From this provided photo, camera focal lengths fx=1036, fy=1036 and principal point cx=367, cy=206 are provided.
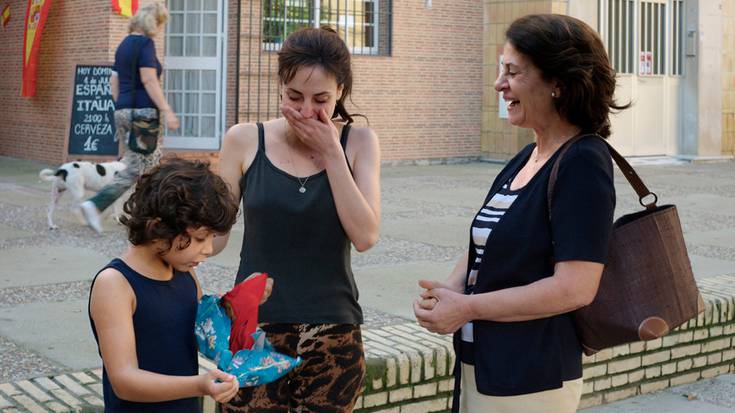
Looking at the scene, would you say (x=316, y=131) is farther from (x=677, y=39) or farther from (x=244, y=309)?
(x=677, y=39)

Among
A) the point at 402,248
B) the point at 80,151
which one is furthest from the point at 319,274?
the point at 80,151

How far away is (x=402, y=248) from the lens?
30.3 feet

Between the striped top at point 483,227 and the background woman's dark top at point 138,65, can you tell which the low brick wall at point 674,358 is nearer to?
the striped top at point 483,227

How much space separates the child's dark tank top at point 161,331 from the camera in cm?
248

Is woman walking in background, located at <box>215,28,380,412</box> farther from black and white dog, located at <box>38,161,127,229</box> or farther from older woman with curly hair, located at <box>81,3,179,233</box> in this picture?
black and white dog, located at <box>38,161,127,229</box>

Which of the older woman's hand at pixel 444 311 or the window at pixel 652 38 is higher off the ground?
the window at pixel 652 38

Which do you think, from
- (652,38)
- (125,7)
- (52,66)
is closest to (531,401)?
(125,7)

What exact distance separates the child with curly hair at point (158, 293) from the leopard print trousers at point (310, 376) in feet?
1.20

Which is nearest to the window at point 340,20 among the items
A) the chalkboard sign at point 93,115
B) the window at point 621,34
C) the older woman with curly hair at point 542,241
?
the chalkboard sign at point 93,115

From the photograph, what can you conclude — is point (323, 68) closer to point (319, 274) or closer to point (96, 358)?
point (319, 274)

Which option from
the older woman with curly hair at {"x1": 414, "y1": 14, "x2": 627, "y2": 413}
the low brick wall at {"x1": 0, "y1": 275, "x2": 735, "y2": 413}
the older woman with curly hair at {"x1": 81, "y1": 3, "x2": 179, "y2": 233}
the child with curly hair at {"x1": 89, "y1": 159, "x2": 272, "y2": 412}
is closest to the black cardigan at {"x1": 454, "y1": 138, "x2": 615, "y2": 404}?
the older woman with curly hair at {"x1": 414, "y1": 14, "x2": 627, "y2": 413}

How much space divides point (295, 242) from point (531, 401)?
0.79m

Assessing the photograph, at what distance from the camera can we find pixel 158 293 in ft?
8.25

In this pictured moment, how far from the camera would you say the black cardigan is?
2.55 metres
